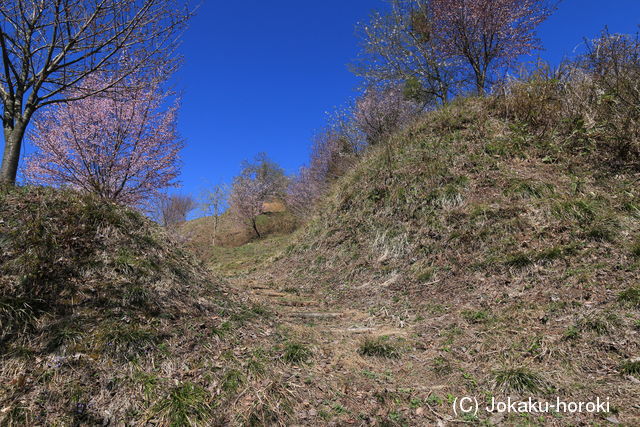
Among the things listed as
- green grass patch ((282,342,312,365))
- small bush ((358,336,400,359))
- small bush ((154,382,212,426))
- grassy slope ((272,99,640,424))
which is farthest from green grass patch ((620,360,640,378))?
small bush ((154,382,212,426))

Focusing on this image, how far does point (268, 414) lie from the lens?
2869 millimetres

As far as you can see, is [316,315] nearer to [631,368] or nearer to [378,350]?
[378,350]

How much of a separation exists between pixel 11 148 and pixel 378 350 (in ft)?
22.1

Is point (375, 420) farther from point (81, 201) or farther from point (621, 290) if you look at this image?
point (81, 201)

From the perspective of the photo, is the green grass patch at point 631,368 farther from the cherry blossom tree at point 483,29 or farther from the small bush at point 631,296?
the cherry blossom tree at point 483,29

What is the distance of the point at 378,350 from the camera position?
4.21 metres

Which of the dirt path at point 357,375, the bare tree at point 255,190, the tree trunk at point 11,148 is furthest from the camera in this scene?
the bare tree at point 255,190

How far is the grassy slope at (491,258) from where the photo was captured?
3414 mm

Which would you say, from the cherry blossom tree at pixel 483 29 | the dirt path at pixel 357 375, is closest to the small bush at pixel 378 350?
the dirt path at pixel 357 375

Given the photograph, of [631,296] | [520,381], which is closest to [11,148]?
[520,381]

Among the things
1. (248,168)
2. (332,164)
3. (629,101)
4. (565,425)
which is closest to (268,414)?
(565,425)

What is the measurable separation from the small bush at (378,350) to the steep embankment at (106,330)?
129cm

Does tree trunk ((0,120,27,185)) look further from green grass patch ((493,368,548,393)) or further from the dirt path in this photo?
green grass patch ((493,368,548,393))

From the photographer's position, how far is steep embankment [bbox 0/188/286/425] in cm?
276
